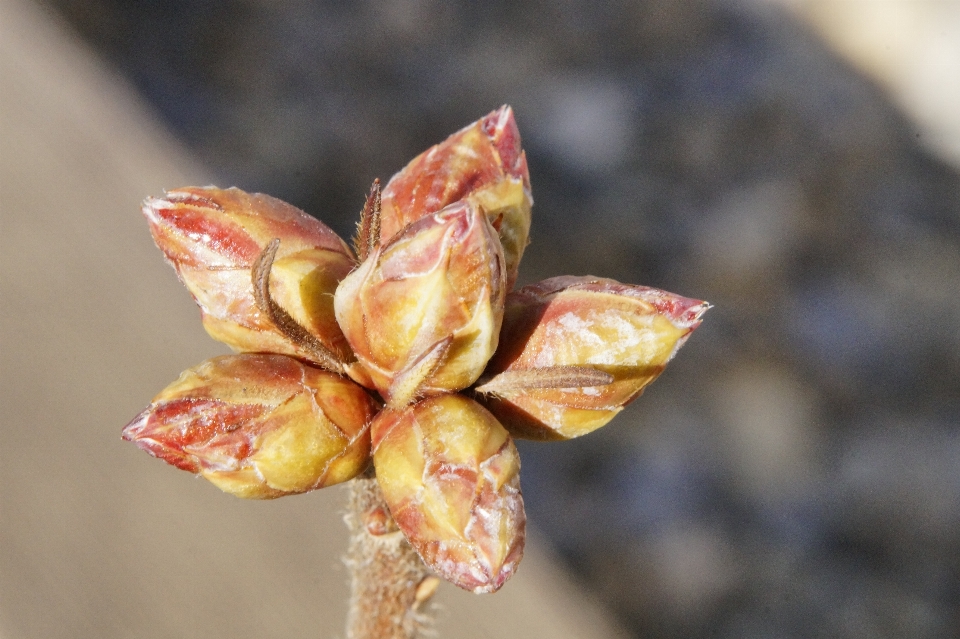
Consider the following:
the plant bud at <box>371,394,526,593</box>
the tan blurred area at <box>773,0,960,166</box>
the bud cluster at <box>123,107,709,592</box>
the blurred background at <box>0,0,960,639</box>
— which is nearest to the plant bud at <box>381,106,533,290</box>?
the bud cluster at <box>123,107,709,592</box>

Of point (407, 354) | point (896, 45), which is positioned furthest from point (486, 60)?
point (407, 354)

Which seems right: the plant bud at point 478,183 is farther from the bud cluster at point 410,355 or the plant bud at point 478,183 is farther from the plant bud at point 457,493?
the plant bud at point 457,493

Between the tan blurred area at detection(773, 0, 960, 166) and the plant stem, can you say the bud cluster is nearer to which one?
the plant stem

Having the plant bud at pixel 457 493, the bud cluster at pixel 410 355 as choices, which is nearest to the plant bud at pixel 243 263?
the bud cluster at pixel 410 355

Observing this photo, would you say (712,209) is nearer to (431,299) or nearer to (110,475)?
(110,475)

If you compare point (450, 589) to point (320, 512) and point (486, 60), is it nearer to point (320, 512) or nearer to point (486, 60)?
point (320, 512)

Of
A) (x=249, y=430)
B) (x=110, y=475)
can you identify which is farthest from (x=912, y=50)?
(x=249, y=430)

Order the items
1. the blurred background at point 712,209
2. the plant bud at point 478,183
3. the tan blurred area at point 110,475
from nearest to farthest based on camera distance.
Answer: the plant bud at point 478,183 < the tan blurred area at point 110,475 < the blurred background at point 712,209
